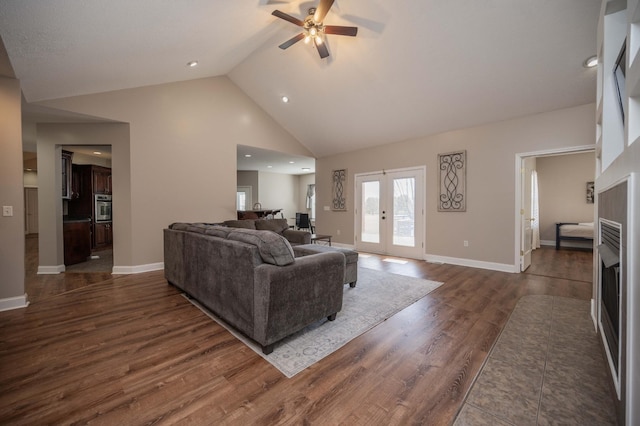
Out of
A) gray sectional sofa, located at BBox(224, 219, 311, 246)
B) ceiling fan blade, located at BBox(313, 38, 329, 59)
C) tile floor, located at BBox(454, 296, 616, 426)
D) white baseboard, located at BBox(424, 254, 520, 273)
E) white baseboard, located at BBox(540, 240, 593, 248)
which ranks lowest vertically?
tile floor, located at BBox(454, 296, 616, 426)

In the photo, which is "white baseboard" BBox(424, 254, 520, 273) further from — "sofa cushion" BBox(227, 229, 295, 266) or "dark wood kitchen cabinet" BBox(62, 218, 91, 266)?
"dark wood kitchen cabinet" BBox(62, 218, 91, 266)

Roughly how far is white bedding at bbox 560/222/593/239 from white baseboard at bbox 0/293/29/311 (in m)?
9.93

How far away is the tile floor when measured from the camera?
4.66 feet

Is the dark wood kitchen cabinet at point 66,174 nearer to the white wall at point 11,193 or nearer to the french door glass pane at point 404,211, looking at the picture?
the white wall at point 11,193

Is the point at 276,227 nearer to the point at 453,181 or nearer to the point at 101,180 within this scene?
the point at 453,181

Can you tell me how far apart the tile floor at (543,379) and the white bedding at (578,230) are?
16.3ft

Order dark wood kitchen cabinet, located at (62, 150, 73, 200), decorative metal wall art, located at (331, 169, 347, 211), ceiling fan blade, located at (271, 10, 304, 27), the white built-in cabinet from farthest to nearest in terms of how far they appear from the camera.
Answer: decorative metal wall art, located at (331, 169, 347, 211) → dark wood kitchen cabinet, located at (62, 150, 73, 200) → ceiling fan blade, located at (271, 10, 304, 27) → the white built-in cabinet

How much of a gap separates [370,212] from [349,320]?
4169 mm

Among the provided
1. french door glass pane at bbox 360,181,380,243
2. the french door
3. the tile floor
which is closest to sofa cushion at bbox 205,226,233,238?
the tile floor

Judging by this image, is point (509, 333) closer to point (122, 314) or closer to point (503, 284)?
point (503, 284)

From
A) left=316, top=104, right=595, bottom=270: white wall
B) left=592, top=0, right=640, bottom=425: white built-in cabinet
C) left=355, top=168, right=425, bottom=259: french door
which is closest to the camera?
left=592, top=0, right=640, bottom=425: white built-in cabinet

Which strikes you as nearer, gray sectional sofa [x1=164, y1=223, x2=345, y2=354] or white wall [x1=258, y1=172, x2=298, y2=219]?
gray sectional sofa [x1=164, y1=223, x2=345, y2=354]

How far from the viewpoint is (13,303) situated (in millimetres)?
2875

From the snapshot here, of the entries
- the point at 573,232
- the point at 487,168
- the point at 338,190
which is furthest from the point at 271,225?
the point at 573,232
